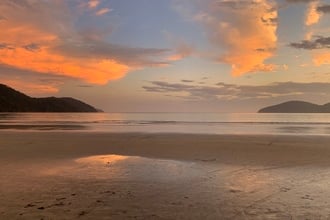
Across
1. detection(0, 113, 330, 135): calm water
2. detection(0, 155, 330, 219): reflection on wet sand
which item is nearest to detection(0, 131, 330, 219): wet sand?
detection(0, 155, 330, 219): reflection on wet sand

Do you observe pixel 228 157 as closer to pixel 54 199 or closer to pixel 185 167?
pixel 185 167

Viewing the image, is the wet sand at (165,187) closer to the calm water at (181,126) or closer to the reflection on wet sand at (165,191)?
the reflection on wet sand at (165,191)

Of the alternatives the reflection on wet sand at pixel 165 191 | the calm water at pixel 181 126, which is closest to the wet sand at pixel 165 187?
the reflection on wet sand at pixel 165 191

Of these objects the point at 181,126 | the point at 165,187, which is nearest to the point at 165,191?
the point at 165,187

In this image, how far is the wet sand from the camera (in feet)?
26.2

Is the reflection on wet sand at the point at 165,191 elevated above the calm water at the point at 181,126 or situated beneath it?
situated beneath

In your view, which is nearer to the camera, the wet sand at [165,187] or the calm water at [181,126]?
the wet sand at [165,187]

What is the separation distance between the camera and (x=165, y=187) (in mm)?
10836

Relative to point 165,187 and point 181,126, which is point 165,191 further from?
point 181,126

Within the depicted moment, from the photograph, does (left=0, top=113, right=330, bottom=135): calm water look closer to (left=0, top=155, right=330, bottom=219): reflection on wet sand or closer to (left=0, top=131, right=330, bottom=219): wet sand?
(left=0, top=131, right=330, bottom=219): wet sand

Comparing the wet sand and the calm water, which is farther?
the calm water

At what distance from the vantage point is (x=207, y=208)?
8320mm

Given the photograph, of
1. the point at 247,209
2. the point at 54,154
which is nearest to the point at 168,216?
the point at 247,209

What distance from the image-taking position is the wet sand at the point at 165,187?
8000 mm
